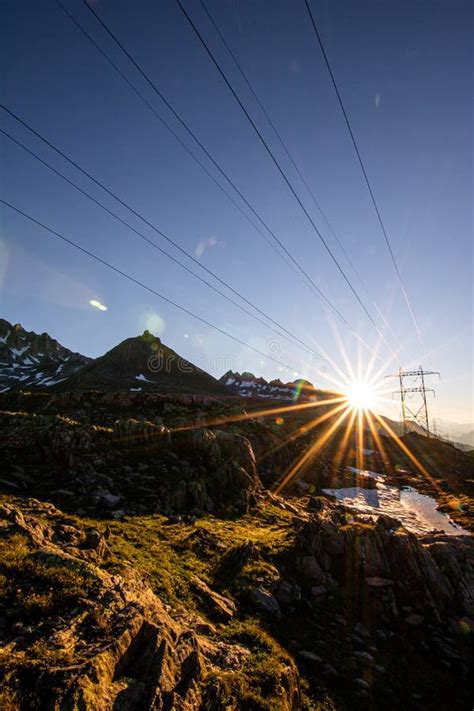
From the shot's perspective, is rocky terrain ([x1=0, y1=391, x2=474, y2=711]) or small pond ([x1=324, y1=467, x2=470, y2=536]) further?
Result: small pond ([x1=324, y1=467, x2=470, y2=536])

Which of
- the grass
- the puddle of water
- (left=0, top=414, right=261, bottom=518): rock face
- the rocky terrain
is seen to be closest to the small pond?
the puddle of water

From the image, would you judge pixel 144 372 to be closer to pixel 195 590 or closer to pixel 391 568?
pixel 391 568

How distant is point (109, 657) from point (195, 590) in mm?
6335

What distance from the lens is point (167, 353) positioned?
191 m

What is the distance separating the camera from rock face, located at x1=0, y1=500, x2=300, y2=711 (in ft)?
17.0

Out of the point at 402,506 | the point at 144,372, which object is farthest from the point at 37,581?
the point at 144,372

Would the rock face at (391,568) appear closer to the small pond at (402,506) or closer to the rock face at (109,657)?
the rock face at (109,657)

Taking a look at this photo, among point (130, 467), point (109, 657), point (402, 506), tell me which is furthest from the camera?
point (402, 506)

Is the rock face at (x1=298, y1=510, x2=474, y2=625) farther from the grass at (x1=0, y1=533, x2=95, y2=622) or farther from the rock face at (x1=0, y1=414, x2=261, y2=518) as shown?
the grass at (x1=0, y1=533, x2=95, y2=622)

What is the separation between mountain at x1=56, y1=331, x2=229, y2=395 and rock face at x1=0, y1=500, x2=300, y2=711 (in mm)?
133723

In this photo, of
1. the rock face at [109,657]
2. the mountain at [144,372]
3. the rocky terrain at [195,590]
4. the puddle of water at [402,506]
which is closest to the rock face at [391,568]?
the rocky terrain at [195,590]

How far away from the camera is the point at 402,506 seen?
4031 centimetres

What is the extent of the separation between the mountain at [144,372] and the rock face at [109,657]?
134 meters

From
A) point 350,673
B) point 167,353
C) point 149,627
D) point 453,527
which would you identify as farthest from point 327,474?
point 167,353
